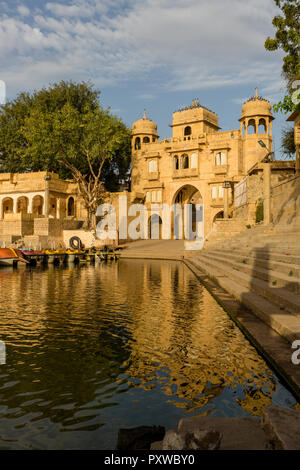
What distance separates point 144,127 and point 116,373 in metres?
45.3

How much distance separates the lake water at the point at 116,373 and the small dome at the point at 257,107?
3547 cm

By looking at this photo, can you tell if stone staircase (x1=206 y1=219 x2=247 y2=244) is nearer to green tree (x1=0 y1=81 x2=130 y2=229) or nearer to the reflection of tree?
green tree (x1=0 y1=81 x2=130 y2=229)

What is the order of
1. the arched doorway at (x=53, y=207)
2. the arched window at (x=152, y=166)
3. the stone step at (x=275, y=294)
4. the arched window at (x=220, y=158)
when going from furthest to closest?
the arched doorway at (x=53, y=207) → the arched window at (x=152, y=166) → the arched window at (x=220, y=158) → the stone step at (x=275, y=294)

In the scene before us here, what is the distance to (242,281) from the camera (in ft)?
35.4

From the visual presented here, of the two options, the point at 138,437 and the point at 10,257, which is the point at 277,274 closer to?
the point at 138,437

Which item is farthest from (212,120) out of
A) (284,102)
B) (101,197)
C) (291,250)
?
(284,102)

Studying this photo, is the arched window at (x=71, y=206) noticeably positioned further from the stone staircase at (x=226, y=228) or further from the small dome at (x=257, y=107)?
the stone staircase at (x=226, y=228)

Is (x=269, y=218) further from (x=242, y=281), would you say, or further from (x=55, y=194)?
(x=55, y=194)

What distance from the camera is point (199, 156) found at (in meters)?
43.1

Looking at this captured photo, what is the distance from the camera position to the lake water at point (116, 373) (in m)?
3.35

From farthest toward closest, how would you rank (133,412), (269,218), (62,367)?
1. (269,218)
2. (62,367)
3. (133,412)

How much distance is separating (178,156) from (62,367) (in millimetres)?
41465

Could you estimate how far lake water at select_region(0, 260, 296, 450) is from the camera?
335cm

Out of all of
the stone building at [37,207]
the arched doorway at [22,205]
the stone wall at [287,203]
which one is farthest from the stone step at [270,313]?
the arched doorway at [22,205]
